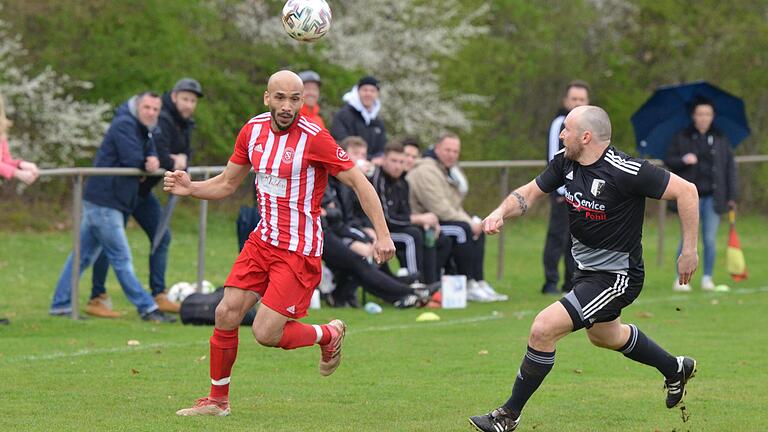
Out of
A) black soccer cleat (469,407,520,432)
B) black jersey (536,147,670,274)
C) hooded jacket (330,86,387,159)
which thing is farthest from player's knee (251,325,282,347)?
hooded jacket (330,86,387,159)

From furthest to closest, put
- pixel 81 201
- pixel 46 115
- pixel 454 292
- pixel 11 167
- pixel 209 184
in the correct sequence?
pixel 46 115 → pixel 454 292 → pixel 81 201 → pixel 11 167 → pixel 209 184

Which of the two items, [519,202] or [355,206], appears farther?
[355,206]

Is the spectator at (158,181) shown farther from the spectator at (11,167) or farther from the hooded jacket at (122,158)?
the spectator at (11,167)

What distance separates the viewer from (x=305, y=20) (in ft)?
32.4

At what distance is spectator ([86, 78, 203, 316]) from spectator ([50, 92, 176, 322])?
0.27 meters

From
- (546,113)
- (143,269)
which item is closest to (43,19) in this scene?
(143,269)

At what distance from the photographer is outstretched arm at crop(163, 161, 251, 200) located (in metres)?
8.22

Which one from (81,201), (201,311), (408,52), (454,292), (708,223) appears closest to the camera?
(81,201)

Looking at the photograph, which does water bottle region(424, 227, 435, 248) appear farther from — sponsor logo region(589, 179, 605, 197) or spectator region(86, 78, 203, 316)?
sponsor logo region(589, 179, 605, 197)

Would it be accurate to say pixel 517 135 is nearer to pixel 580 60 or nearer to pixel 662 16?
pixel 580 60

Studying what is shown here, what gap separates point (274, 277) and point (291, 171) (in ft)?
2.11

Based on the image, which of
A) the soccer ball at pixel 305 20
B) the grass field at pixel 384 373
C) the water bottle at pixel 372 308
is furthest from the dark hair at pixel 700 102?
the soccer ball at pixel 305 20

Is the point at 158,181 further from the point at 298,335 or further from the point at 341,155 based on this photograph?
the point at 341,155

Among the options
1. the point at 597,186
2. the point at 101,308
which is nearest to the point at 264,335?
the point at 597,186
